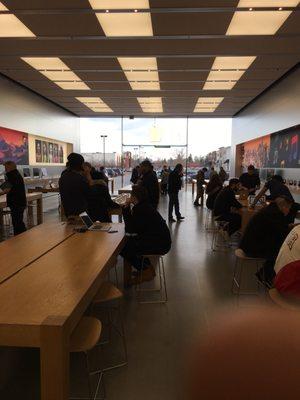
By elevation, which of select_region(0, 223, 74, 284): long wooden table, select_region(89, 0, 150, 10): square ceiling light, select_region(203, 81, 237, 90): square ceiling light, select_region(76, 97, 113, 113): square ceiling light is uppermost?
select_region(89, 0, 150, 10): square ceiling light

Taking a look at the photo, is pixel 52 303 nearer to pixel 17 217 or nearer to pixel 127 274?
pixel 127 274

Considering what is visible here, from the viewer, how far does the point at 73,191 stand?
153 inches

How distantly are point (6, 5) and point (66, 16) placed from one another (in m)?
0.80

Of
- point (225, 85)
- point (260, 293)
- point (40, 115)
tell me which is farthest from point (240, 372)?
point (40, 115)

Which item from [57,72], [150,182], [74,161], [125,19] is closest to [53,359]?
[74,161]

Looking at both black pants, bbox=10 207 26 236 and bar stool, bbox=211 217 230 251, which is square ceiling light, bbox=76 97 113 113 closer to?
black pants, bbox=10 207 26 236

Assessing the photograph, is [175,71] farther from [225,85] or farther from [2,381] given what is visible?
[2,381]

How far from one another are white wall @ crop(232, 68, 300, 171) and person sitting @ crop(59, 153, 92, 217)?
5.17m

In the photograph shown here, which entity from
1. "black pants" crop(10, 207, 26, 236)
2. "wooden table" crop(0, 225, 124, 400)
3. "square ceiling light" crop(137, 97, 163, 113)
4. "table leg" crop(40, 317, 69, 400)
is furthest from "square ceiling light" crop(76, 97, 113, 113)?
"table leg" crop(40, 317, 69, 400)

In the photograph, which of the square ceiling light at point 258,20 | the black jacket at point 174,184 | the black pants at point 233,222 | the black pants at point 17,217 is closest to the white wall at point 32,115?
the black pants at point 17,217

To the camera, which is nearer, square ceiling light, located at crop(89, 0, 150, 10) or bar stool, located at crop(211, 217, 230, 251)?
square ceiling light, located at crop(89, 0, 150, 10)

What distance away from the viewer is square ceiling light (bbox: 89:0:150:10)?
175 inches

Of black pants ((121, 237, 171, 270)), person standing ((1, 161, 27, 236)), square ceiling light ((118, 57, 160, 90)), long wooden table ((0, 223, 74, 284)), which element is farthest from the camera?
square ceiling light ((118, 57, 160, 90))

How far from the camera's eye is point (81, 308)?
183cm
